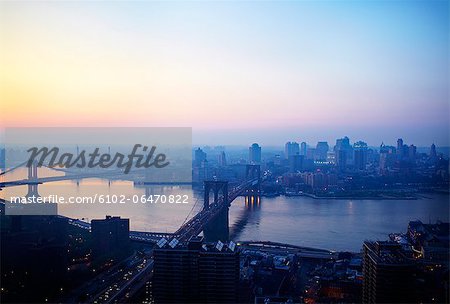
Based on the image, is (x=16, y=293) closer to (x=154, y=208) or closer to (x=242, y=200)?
(x=154, y=208)

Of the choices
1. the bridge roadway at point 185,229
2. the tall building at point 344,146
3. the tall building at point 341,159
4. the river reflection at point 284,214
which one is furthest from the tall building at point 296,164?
the bridge roadway at point 185,229

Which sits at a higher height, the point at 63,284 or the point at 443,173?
the point at 443,173

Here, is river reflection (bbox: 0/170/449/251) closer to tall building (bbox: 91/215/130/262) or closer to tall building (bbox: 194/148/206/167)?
tall building (bbox: 91/215/130/262)

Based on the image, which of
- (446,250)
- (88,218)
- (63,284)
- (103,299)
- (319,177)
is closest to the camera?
(103,299)

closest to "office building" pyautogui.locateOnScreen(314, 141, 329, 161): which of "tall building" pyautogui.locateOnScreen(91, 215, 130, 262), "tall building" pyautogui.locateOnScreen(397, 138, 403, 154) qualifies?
"tall building" pyautogui.locateOnScreen(397, 138, 403, 154)

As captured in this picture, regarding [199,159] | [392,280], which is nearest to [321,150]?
[199,159]

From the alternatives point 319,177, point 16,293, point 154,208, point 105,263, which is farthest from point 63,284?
point 319,177

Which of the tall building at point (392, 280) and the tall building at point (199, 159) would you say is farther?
the tall building at point (199, 159)

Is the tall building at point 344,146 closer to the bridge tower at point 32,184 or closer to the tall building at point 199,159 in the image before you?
the tall building at point 199,159
